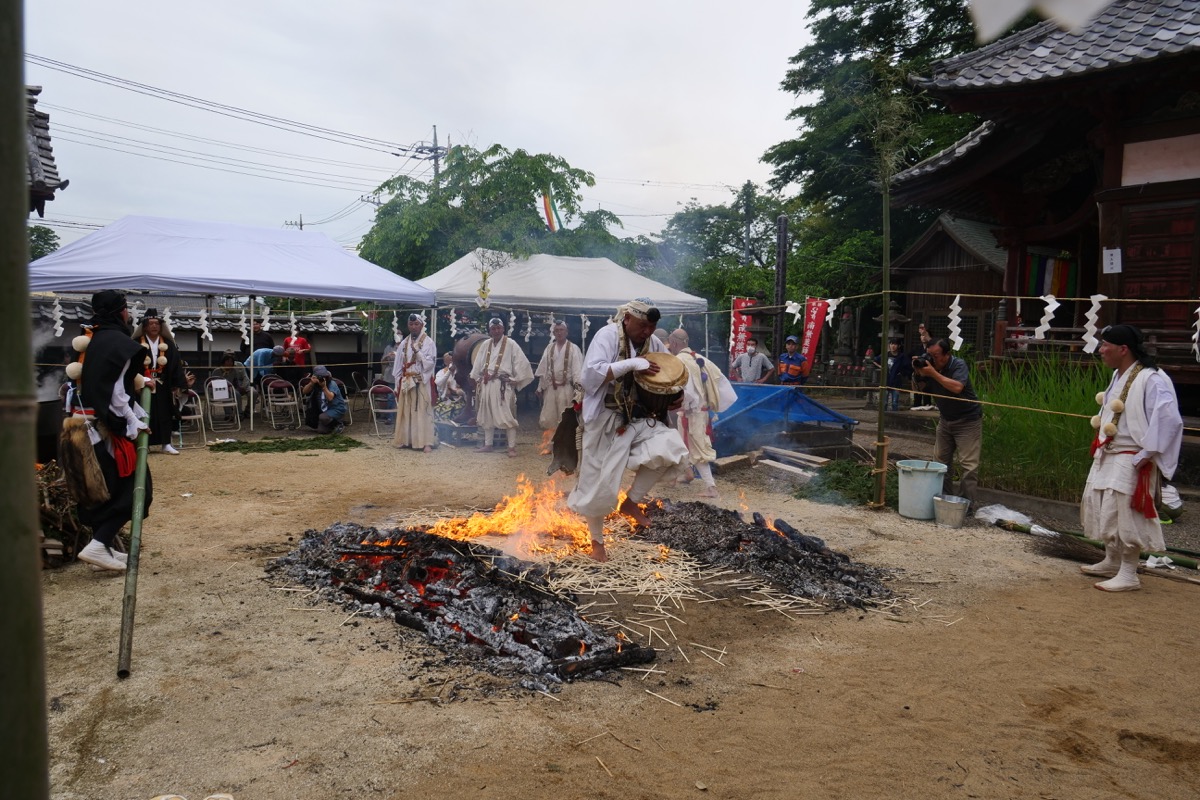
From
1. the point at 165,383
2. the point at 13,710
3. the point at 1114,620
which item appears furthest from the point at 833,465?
the point at 13,710

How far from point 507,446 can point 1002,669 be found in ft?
27.8

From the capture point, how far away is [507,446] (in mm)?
11586

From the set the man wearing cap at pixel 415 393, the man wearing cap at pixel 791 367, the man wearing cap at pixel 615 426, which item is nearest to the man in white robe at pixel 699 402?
the man wearing cap at pixel 615 426

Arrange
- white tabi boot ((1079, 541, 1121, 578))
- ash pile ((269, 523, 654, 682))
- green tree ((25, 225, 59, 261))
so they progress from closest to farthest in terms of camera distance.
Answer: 1. ash pile ((269, 523, 654, 682))
2. white tabi boot ((1079, 541, 1121, 578))
3. green tree ((25, 225, 59, 261))

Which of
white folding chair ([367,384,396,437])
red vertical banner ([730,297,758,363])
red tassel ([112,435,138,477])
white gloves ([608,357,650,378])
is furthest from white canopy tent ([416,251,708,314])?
white gloves ([608,357,650,378])

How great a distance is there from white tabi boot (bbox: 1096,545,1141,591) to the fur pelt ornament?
22.8 feet

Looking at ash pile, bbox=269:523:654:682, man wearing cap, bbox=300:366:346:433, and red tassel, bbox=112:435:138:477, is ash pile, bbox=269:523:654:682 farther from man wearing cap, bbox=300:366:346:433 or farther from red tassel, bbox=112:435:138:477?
man wearing cap, bbox=300:366:346:433

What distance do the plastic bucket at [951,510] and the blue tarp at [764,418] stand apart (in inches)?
113

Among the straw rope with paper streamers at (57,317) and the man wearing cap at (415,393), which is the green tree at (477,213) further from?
the straw rope with paper streamers at (57,317)

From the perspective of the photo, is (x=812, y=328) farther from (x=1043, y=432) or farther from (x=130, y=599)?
(x=130, y=599)

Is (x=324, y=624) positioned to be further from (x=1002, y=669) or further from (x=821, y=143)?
(x=821, y=143)

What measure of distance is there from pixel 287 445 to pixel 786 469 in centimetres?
713

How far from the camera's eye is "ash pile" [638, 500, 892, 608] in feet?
16.4

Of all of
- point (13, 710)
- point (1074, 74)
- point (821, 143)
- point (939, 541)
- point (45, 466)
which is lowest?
point (939, 541)
